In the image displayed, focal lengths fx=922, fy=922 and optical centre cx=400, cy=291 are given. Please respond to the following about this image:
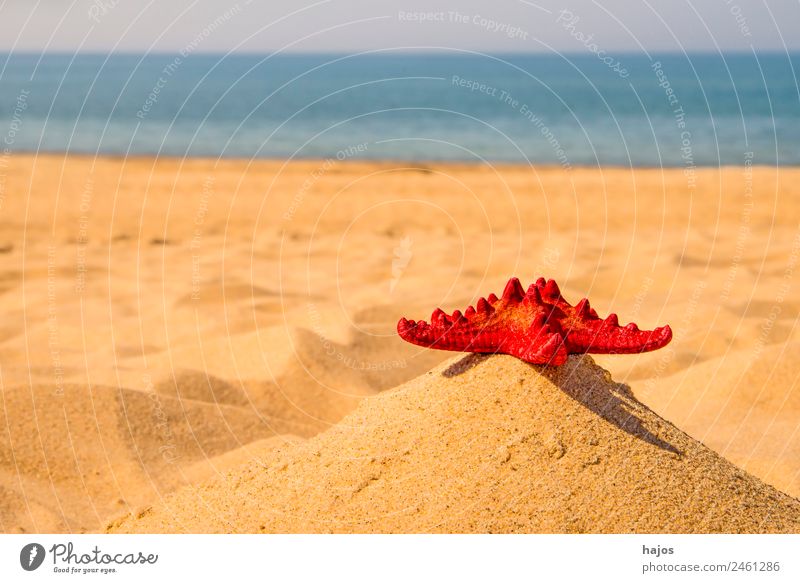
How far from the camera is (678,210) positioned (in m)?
11.8

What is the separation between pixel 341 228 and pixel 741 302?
542 centimetres

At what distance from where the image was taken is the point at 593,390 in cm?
334

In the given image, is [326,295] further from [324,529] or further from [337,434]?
[324,529]

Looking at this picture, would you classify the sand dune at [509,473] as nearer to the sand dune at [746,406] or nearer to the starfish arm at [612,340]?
the starfish arm at [612,340]

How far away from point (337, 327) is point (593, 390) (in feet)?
11.6

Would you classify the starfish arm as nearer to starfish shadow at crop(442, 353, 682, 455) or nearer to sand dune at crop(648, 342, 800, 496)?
starfish shadow at crop(442, 353, 682, 455)

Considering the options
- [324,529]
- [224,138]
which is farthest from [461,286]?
[224,138]

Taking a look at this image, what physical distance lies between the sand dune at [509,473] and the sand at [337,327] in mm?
13

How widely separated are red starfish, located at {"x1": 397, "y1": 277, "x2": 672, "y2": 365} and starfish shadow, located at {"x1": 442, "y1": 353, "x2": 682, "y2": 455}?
0.31 feet

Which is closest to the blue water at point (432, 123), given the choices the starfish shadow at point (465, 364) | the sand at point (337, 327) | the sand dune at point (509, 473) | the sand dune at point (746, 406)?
the sand at point (337, 327)

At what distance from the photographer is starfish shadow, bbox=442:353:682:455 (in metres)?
→ 3.27

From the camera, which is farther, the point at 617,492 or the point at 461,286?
the point at 461,286

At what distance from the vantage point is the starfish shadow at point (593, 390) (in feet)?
10.7

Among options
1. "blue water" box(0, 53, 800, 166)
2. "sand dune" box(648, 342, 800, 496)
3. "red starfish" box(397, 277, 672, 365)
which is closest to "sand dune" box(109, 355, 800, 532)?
"red starfish" box(397, 277, 672, 365)
